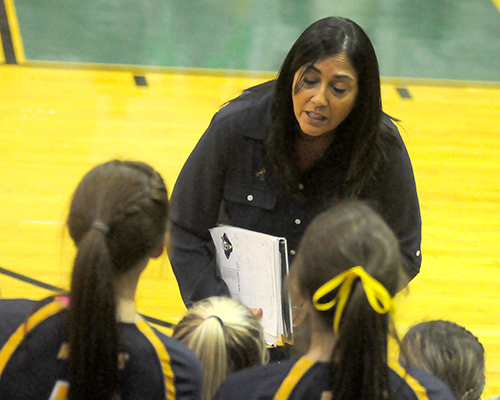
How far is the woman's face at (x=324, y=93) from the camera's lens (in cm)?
188

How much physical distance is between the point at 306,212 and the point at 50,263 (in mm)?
1763

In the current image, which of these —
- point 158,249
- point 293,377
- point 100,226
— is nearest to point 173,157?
point 158,249

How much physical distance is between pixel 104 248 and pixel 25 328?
0.20m

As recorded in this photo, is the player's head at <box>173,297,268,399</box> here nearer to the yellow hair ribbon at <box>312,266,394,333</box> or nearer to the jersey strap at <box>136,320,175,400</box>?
the jersey strap at <box>136,320,175,400</box>

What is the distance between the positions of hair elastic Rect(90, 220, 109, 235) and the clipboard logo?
31.6 inches

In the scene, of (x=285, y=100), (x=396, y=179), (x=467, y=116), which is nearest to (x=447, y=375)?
(x=396, y=179)

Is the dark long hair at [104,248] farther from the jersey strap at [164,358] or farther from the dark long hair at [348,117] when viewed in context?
the dark long hair at [348,117]

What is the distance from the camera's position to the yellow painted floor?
3.46 m

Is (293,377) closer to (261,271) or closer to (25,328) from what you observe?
(25,328)

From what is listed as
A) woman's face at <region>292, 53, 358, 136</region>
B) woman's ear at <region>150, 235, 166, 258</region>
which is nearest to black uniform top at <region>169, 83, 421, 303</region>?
woman's face at <region>292, 53, 358, 136</region>

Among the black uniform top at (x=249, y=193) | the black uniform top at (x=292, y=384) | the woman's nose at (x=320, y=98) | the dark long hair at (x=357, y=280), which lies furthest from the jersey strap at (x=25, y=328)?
the woman's nose at (x=320, y=98)

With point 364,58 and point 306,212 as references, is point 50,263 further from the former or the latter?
point 364,58

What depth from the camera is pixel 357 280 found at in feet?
4.18

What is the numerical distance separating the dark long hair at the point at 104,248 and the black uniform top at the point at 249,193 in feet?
2.01
